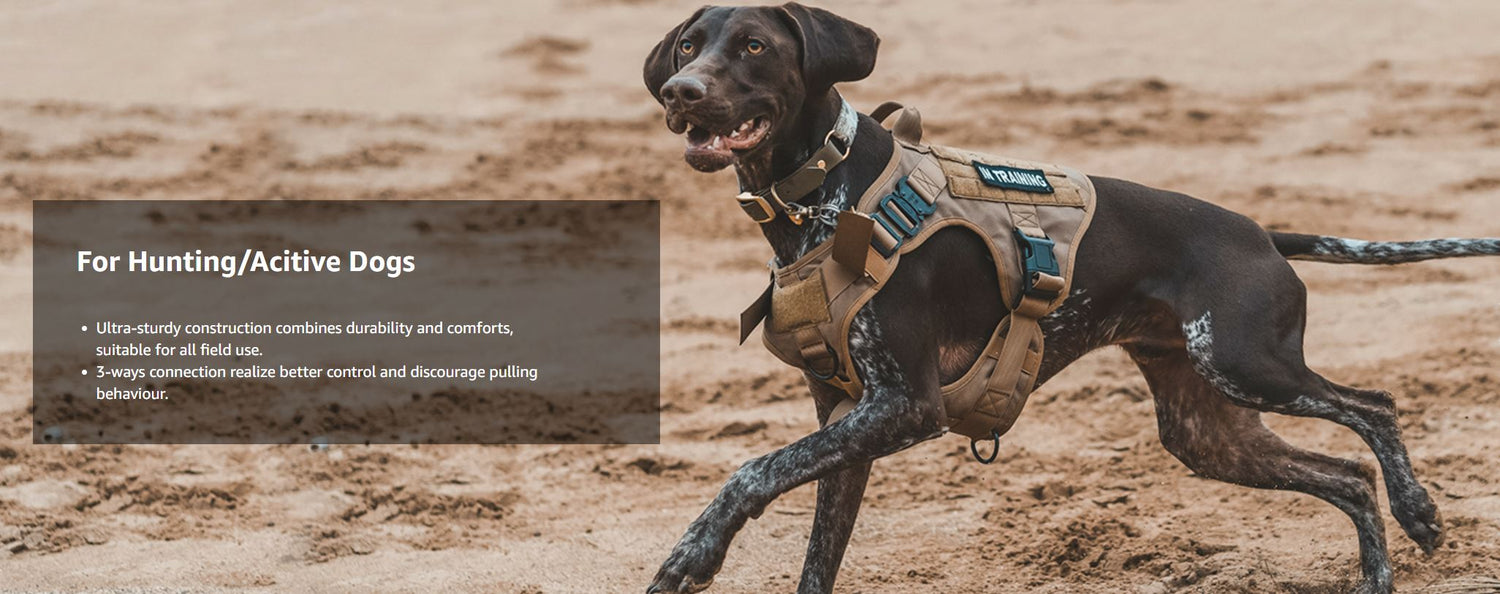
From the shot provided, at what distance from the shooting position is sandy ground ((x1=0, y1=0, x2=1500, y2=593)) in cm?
593

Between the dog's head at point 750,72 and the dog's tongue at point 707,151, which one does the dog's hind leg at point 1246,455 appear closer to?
the dog's head at point 750,72

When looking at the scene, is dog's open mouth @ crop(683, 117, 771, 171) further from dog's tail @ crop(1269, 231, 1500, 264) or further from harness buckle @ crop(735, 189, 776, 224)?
dog's tail @ crop(1269, 231, 1500, 264)

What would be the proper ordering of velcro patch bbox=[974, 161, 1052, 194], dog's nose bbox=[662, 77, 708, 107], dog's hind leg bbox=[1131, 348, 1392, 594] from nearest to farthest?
dog's nose bbox=[662, 77, 708, 107] → velcro patch bbox=[974, 161, 1052, 194] → dog's hind leg bbox=[1131, 348, 1392, 594]

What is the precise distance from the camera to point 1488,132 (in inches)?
414

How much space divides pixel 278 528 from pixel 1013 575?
2.73 meters

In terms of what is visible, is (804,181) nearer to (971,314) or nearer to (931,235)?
(931,235)

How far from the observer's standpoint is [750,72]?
428 centimetres

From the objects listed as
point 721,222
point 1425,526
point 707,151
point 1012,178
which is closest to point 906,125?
point 1012,178

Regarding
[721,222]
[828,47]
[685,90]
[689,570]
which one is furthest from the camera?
[721,222]

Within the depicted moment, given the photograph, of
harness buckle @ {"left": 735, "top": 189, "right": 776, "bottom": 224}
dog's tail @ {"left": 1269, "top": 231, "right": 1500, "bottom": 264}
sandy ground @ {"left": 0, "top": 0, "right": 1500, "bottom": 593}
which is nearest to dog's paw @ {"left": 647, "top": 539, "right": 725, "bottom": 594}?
harness buckle @ {"left": 735, "top": 189, "right": 776, "bottom": 224}

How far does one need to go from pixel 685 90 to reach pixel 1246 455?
2238 mm

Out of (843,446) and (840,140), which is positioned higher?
(840,140)

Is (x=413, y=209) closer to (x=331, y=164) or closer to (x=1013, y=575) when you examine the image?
(x=331, y=164)

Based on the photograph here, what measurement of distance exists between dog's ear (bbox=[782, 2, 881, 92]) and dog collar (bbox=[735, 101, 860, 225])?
5.5 inches
